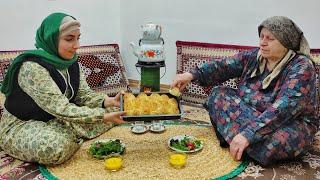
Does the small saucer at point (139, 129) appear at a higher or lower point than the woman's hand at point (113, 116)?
lower

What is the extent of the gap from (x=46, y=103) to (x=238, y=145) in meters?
1.06

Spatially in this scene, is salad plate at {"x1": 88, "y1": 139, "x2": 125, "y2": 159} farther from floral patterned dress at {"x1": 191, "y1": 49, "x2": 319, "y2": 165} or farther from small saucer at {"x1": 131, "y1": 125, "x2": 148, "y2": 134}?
floral patterned dress at {"x1": 191, "y1": 49, "x2": 319, "y2": 165}

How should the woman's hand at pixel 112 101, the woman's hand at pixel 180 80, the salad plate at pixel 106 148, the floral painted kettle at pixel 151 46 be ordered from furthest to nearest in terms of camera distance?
1. the floral painted kettle at pixel 151 46
2. the woman's hand at pixel 180 80
3. the woman's hand at pixel 112 101
4. the salad plate at pixel 106 148

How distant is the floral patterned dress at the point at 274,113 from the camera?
6.72 feet

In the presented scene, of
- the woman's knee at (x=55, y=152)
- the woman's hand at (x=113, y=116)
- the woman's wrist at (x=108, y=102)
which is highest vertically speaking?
the woman's hand at (x=113, y=116)

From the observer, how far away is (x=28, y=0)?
3148mm

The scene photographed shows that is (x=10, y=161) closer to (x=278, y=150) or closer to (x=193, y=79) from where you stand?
(x=193, y=79)

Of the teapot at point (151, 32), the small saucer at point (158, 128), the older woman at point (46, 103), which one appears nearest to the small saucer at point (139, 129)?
the small saucer at point (158, 128)

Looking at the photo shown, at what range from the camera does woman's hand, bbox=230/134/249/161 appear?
2055mm

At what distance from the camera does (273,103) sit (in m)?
2.12

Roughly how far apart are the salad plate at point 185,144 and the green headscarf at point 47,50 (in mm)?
803

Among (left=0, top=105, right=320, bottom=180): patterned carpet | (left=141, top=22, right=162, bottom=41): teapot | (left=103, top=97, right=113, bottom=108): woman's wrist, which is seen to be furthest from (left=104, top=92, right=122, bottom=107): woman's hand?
(left=141, top=22, right=162, bottom=41): teapot

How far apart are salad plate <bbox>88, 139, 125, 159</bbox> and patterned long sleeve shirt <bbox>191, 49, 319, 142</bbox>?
72 centimetres

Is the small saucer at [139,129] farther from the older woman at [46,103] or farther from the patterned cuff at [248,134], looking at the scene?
the patterned cuff at [248,134]
